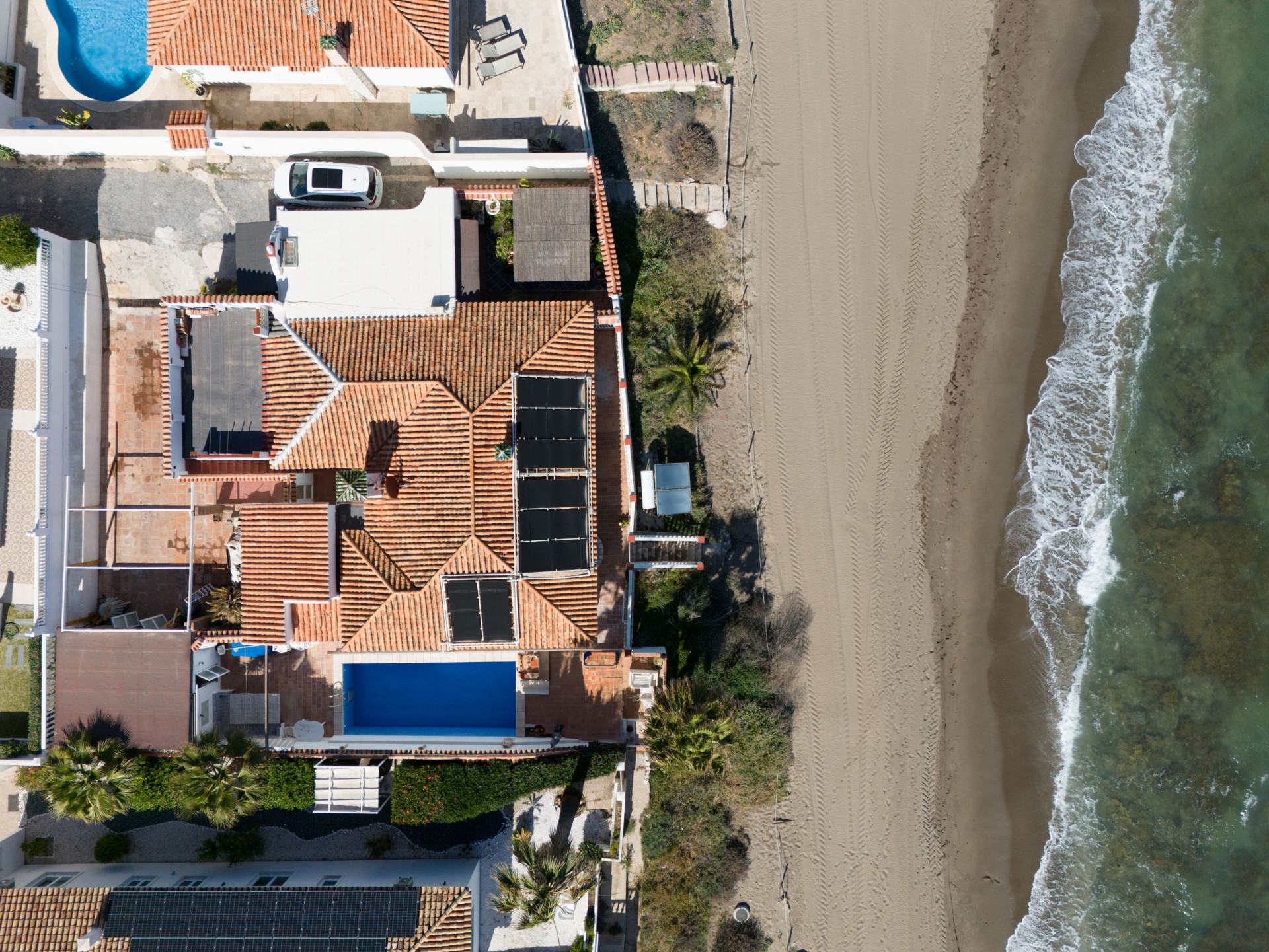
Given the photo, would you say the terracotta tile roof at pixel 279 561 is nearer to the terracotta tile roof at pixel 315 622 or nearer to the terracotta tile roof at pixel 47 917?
the terracotta tile roof at pixel 315 622

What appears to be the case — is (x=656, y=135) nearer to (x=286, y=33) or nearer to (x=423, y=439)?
(x=286, y=33)

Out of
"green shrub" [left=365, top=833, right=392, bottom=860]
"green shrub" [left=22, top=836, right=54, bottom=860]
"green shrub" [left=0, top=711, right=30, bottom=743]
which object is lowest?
"green shrub" [left=365, top=833, right=392, bottom=860]

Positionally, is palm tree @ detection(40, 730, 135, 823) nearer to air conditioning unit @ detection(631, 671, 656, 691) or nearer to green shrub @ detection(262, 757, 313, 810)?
green shrub @ detection(262, 757, 313, 810)

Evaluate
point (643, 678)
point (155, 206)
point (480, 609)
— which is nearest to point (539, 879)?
point (643, 678)

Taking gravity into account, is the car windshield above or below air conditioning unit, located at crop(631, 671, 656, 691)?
above

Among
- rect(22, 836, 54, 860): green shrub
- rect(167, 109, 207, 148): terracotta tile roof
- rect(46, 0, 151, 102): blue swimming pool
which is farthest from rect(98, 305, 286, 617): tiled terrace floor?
rect(22, 836, 54, 860): green shrub

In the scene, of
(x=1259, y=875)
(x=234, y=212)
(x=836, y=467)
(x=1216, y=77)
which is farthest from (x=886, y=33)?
(x=1259, y=875)

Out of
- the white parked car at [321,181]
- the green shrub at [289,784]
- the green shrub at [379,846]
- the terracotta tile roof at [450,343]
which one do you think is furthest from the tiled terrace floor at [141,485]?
the green shrub at [379,846]
